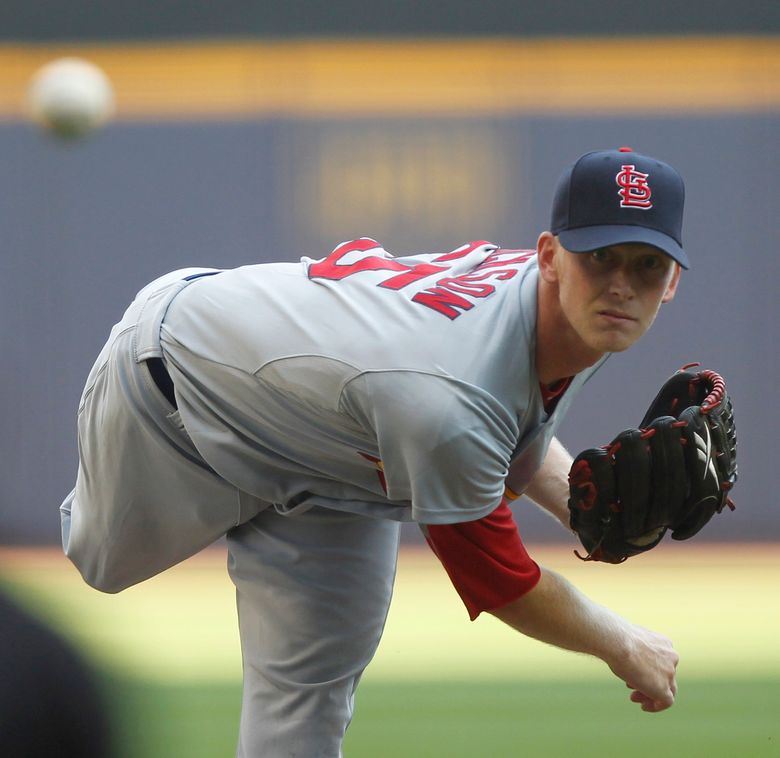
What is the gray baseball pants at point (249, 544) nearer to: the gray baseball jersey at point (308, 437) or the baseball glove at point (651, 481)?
the gray baseball jersey at point (308, 437)

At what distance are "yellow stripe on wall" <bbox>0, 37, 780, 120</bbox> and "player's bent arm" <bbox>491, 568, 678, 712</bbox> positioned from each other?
13.8 feet

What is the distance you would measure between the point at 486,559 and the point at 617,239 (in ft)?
1.77

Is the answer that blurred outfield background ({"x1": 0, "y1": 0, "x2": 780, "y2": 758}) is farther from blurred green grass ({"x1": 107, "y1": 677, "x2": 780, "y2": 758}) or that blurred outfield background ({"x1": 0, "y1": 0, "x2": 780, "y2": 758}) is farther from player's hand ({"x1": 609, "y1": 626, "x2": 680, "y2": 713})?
player's hand ({"x1": 609, "y1": 626, "x2": 680, "y2": 713})

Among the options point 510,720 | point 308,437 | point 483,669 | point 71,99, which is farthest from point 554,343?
point 71,99

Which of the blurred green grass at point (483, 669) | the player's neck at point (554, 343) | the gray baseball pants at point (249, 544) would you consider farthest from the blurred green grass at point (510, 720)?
the player's neck at point (554, 343)

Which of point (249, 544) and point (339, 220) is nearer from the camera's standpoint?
point (249, 544)

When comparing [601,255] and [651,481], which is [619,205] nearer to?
[601,255]

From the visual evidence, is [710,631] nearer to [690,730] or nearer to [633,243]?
[690,730]

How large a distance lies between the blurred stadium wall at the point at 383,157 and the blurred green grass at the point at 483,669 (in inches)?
38.5

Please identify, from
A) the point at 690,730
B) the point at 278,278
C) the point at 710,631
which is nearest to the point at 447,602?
the point at 710,631

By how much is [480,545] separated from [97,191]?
4.54 m

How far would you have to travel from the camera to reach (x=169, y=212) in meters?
6.02

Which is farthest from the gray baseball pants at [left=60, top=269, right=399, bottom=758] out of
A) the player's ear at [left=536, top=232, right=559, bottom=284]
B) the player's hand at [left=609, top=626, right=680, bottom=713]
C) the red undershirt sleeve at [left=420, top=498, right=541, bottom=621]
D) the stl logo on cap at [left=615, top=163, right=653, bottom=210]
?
the stl logo on cap at [left=615, top=163, right=653, bottom=210]

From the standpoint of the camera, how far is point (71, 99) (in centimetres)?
584
